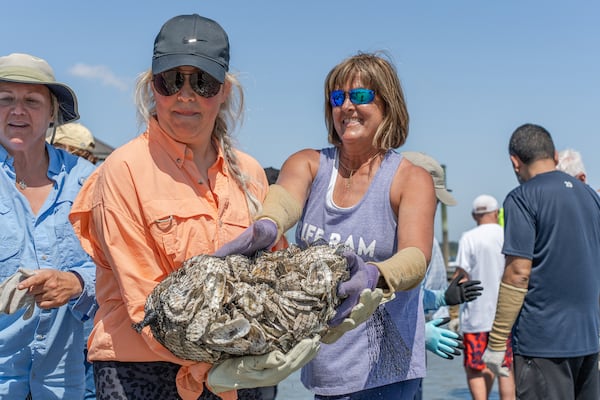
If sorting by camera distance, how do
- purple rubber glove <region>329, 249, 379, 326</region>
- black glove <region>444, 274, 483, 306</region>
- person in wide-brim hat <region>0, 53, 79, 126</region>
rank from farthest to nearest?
black glove <region>444, 274, 483, 306</region>
person in wide-brim hat <region>0, 53, 79, 126</region>
purple rubber glove <region>329, 249, 379, 326</region>

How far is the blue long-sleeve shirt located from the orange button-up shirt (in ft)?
2.49

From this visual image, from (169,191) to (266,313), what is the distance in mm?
569

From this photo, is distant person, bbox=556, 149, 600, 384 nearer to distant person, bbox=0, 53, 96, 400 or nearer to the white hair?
the white hair

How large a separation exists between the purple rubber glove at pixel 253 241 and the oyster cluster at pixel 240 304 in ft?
0.14

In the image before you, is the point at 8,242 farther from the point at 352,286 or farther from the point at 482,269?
the point at 482,269

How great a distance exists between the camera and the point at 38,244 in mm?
3299

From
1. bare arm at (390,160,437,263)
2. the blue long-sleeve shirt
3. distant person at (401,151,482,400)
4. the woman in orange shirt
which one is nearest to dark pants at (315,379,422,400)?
distant person at (401,151,482,400)

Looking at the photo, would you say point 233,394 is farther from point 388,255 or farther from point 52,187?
point 52,187

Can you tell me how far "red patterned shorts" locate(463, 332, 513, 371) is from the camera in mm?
7344

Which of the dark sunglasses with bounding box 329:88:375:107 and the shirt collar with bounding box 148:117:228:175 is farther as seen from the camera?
the dark sunglasses with bounding box 329:88:375:107

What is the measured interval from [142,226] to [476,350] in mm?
5689

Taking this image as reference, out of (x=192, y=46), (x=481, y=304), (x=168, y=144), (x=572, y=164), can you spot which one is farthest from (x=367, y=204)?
(x=481, y=304)

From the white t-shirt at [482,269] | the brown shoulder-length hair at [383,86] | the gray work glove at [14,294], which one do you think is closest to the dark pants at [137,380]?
the gray work glove at [14,294]

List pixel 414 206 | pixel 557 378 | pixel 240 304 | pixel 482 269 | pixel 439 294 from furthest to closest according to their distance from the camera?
pixel 482 269
pixel 557 378
pixel 439 294
pixel 414 206
pixel 240 304
